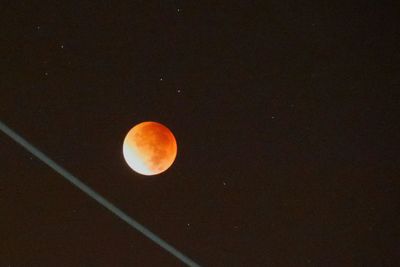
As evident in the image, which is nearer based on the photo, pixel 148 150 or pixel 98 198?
pixel 148 150

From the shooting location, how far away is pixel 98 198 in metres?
4.42

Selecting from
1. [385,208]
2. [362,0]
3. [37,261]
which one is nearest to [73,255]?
[37,261]

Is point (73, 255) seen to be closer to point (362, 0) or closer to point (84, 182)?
point (84, 182)

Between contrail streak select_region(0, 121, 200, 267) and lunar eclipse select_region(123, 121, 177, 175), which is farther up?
contrail streak select_region(0, 121, 200, 267)

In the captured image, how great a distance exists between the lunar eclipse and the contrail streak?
1336mm

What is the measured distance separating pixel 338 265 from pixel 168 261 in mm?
1208

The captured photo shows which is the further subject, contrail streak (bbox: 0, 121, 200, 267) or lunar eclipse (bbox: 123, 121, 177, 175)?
contrail streak (bbox: 0, 121, 200, 267)

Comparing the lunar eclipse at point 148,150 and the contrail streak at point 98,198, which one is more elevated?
the contrail streak at point 98,198

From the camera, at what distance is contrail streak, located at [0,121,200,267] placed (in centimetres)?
417

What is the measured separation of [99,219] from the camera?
4.37 meters

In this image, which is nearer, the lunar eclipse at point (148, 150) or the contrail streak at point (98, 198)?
the lunar eclipse at point (148, 150)

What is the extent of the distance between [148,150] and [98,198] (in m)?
1.63

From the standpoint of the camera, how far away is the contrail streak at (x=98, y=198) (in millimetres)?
4168

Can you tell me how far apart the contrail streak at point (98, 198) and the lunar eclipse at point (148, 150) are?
1.34m
